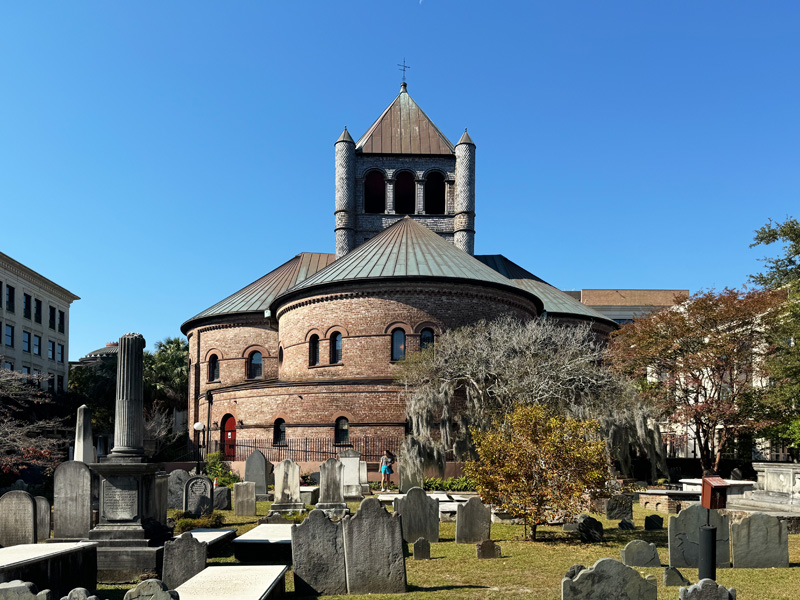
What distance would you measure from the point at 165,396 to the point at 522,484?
40.6 metres

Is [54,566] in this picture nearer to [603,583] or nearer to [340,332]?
[603,583]

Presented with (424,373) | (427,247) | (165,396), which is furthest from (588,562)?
(165,396)

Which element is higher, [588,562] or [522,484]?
[522,484]

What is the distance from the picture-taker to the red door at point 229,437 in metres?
37.5

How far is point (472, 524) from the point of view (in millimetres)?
14641

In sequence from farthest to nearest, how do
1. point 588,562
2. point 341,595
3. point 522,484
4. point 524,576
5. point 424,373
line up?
1. point 424,373
2. point 522,484
3. point 588,562
4. point 524,576
5. point 341,595

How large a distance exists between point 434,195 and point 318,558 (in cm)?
4021

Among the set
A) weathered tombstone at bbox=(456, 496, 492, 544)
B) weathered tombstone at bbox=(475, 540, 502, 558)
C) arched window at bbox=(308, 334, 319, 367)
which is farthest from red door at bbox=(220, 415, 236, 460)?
weathered tombstone at bbox=(475, 540, 502, 558)

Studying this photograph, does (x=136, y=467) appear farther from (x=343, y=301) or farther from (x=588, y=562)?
(x=343, y=301)

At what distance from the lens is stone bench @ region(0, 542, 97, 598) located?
9423 millimetres

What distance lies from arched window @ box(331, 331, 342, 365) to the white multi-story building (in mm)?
20246

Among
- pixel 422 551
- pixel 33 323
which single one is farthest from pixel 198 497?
pixel 33 323

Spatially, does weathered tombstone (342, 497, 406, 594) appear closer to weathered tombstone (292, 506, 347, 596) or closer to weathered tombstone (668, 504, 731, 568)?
weathered tombstone (292, 506, 347, 596)

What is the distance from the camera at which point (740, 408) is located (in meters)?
30.5
